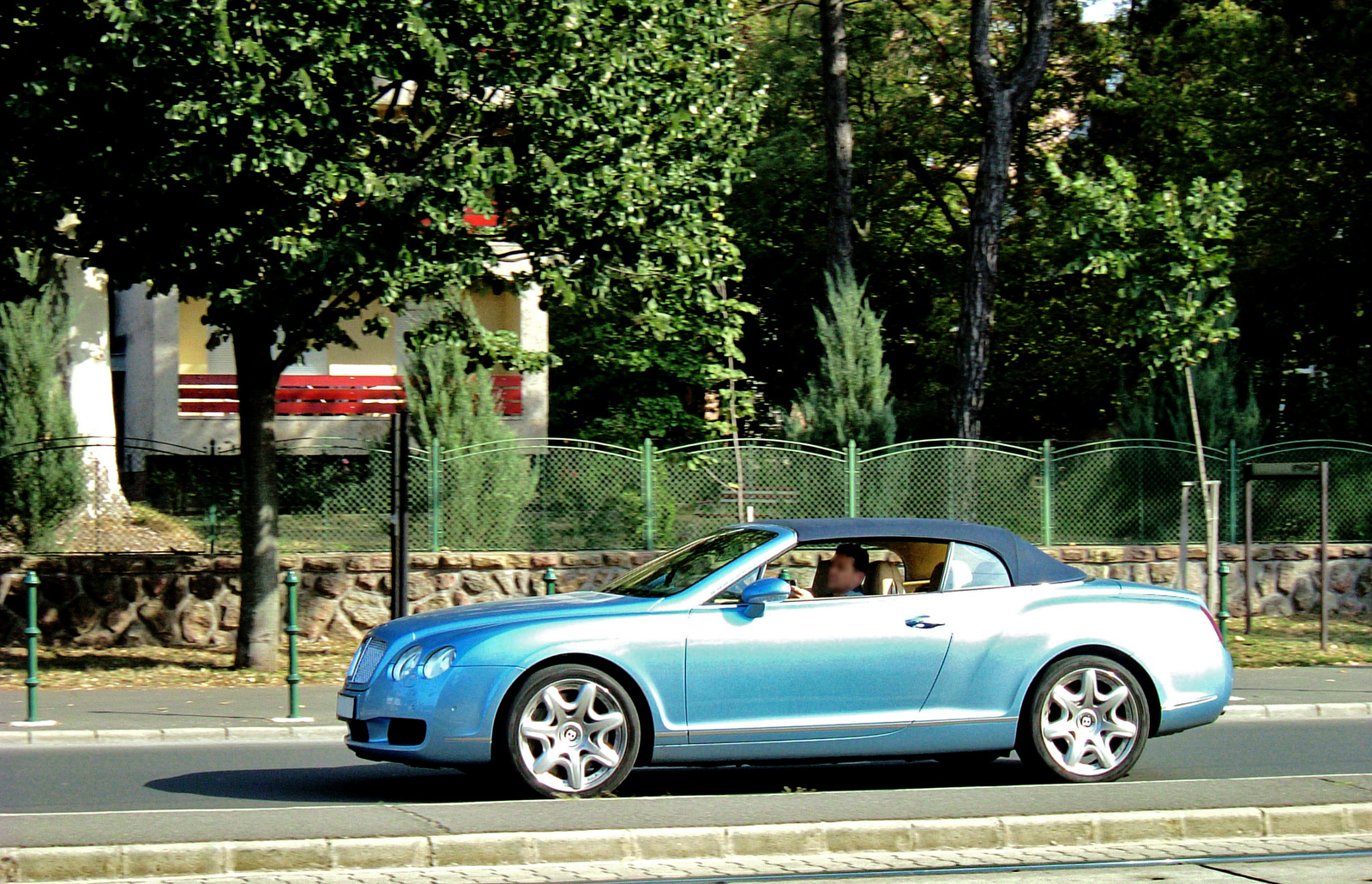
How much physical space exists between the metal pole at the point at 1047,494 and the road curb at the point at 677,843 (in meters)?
10.8

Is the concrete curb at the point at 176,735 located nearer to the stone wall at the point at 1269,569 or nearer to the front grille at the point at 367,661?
the front grille at the point at 367,661

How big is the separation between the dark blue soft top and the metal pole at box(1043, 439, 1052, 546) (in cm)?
952

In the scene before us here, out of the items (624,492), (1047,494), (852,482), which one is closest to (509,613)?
(624,492)

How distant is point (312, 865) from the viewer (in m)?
6.28

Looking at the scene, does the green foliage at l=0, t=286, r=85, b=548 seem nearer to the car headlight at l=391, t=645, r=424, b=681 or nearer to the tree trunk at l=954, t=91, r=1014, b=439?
the car headlight at l=391, t=645, r=424, b=681

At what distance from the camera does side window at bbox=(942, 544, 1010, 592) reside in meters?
8.54

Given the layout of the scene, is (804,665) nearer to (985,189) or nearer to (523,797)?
(523,797)

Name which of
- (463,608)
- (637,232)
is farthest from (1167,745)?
(637,232)

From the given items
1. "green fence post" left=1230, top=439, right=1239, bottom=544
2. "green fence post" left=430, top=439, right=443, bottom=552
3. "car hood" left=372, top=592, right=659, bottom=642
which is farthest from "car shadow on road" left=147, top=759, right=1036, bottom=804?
"green fence post" left=1230, top=439, right=1239, bottom=544

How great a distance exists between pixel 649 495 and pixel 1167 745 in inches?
304

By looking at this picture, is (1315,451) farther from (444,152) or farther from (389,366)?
(389,366)

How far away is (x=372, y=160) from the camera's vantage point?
46.3 feet

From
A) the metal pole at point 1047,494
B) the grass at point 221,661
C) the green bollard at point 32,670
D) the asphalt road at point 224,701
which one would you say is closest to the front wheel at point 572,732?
the asphalt road at point 224,701

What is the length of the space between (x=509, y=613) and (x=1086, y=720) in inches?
127
